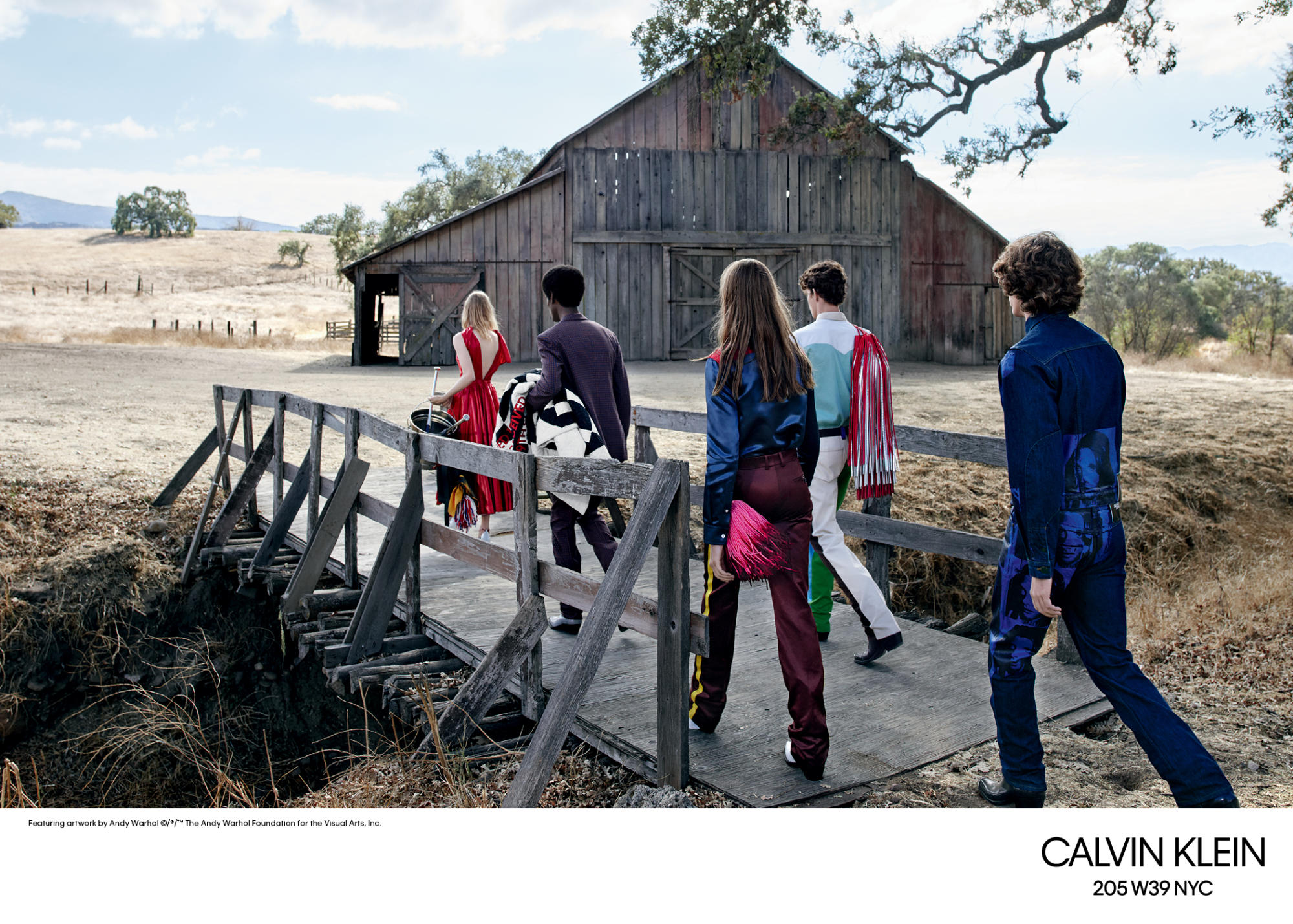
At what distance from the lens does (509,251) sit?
73.7ft

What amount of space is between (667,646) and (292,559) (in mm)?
5288

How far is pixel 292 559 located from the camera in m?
7.94

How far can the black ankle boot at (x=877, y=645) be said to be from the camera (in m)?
4.72

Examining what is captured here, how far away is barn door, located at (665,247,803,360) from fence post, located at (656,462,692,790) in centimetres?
1881

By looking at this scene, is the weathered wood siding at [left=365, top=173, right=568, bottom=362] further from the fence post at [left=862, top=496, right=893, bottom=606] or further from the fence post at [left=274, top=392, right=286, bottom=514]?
the fence post at [left=862, top=496, right=893, bottom=606]

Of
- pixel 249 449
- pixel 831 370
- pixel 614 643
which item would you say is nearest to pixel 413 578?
pixel 614 643

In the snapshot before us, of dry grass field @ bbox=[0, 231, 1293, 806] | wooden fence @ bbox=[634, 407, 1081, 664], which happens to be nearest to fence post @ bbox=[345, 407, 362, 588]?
dry grass field @ bbox=[0, 231, 1293, 806]

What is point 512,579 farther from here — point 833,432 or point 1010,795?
point 1010,795

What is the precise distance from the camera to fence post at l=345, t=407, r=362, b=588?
21.0 ft

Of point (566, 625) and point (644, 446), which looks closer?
point (566, 625)

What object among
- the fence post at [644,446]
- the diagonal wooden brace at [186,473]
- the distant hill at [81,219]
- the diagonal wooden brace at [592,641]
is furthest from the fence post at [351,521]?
the distant hill at [81,219]

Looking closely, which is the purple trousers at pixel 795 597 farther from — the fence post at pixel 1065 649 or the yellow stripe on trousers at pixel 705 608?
the fence post at pixel 1065 649

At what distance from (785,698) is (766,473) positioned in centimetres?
138
